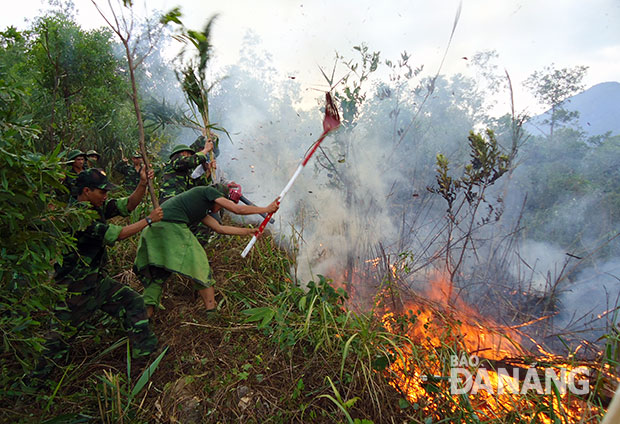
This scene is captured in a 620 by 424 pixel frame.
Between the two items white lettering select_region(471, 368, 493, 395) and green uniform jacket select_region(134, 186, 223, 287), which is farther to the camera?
green uniform jacket select_region(134, 186, 223, 287)

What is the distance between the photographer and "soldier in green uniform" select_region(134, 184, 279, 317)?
10.2 ft

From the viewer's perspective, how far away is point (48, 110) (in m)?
6.06

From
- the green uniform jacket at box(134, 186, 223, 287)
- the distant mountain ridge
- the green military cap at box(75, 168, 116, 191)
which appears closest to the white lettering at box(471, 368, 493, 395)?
the green uniform jacket at box(134, 186, 223, 287)

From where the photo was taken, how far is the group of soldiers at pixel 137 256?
2.60 m

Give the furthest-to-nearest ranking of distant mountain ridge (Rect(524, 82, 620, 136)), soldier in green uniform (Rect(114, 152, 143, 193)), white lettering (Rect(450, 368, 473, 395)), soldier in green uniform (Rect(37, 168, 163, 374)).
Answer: soldier in green uniform (Rect(114, 152, 143, 193)), distant mountain ridge (Rect(524, 82, 620, 136)), soldier in green uniform (Rect(37, 168, 163, 374)), white lettering (Rect(450, 368, 473, 395))

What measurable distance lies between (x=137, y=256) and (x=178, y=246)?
395 millimetres

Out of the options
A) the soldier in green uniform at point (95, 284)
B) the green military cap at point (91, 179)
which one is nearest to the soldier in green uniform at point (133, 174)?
the soldier in green uniform at point (95, 284)

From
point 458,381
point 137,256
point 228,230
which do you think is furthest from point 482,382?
point 137,256

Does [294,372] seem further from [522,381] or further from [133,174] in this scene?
[133,174]

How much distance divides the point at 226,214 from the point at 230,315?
3.02 meters

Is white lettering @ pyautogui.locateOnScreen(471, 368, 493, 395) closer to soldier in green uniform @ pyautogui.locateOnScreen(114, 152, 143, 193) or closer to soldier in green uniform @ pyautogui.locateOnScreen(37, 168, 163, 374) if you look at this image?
soldier in green uniform @ pyautogui.locateOnScreen(37, 168, 163, 374)

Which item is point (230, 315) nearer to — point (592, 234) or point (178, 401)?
point (178, 401)

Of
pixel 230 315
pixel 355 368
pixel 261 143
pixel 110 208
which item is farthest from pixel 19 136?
pixel 261 143

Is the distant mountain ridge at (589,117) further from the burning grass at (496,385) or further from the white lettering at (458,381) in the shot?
the white lettering at (458,381)
